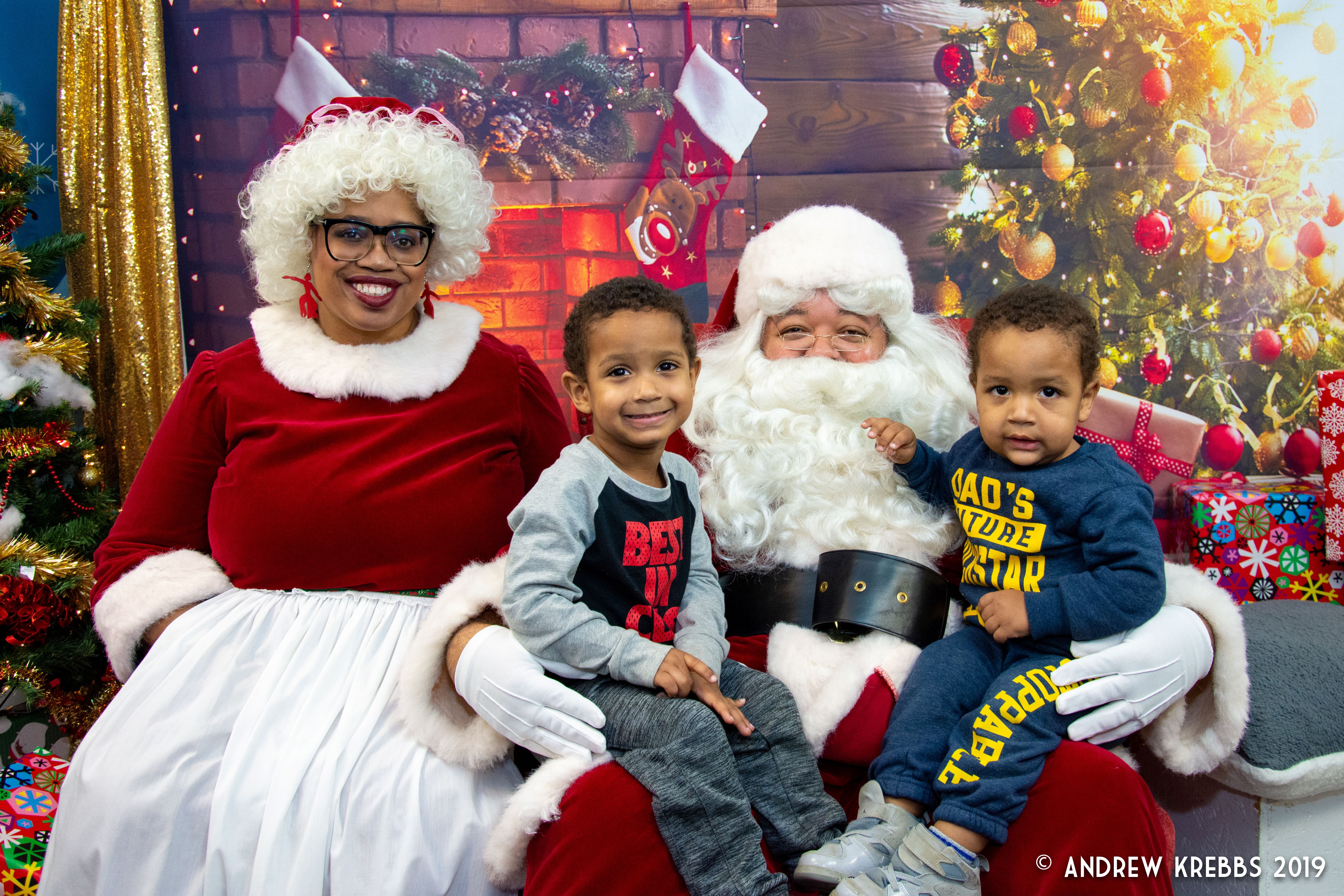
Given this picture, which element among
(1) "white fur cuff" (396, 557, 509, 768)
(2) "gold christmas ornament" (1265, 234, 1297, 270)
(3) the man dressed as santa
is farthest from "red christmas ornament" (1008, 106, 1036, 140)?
(1) "white fur cuff" (396, 557, 509, 768)

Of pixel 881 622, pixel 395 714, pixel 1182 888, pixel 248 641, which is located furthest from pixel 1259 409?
pixel 248 641

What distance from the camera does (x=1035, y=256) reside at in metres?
3.60

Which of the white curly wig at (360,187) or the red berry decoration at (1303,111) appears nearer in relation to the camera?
the white curly wig at (360,187)

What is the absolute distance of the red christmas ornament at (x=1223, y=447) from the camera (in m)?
3.64

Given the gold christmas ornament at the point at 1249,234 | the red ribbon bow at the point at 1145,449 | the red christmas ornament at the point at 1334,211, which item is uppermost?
the red christmas ornament at the point at 1334,211

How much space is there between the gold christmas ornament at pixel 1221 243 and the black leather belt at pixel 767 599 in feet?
8.73

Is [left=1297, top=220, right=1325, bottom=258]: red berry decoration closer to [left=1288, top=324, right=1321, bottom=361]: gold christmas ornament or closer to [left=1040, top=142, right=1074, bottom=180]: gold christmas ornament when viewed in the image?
[left=1288, top=324, right=1321, bottom=361]: gold christmas ornament

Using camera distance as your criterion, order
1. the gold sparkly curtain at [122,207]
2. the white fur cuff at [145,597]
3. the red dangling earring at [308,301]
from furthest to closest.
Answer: the gold sparkly curtain at [122,207]
the red dangling earring at [308,301]
the white fur cuff at [145,597]

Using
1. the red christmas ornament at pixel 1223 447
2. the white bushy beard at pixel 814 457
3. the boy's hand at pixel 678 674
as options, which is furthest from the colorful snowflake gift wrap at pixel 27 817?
the red christmas ornament at pixel 1223 447

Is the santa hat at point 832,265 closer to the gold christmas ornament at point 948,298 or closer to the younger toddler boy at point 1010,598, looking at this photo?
the younger toddler boy at point 1010,598

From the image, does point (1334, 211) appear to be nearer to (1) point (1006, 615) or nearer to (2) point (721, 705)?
(1) point (1006, 615)

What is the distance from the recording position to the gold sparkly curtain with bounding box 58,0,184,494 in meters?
3.17

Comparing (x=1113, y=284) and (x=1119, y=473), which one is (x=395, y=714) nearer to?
(x=1119, y=473)

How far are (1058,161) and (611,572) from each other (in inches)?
116
